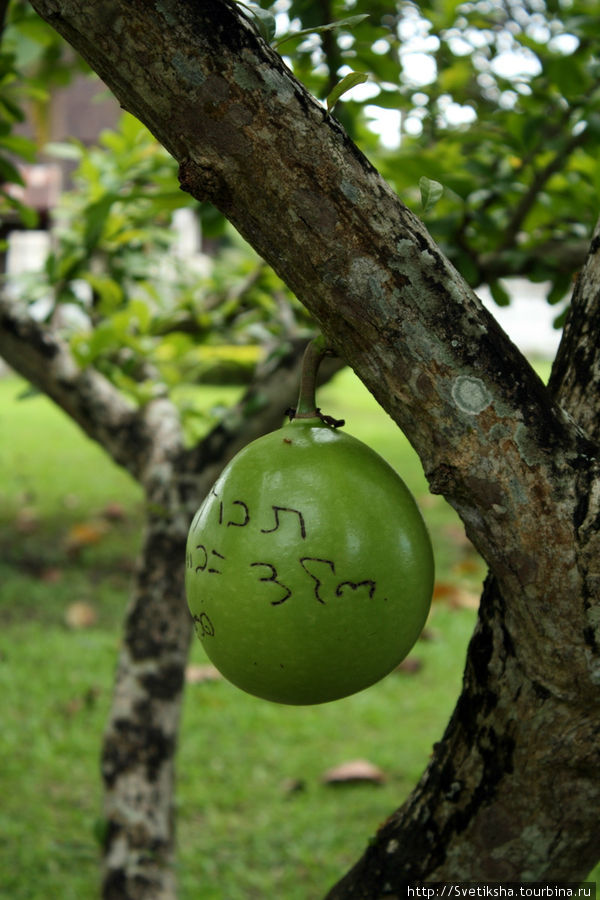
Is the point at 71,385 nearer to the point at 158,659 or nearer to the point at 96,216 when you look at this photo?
the point at 96,216

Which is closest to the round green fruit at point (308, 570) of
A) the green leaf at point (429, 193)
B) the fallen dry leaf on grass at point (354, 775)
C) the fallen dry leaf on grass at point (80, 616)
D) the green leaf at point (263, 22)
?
the green leaf at point (429, 193)

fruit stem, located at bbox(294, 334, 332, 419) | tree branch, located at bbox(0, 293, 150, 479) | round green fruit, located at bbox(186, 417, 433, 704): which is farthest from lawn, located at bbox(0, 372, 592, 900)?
fruit stem, located at bbox(294, 334, 332, 419)

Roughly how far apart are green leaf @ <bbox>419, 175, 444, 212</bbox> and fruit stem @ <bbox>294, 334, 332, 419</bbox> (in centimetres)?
20

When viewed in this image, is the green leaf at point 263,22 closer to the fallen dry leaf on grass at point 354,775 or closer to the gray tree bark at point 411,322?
the gray tree bark at point 411,322

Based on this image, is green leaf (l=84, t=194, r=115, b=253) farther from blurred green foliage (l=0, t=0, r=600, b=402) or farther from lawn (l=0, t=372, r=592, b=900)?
lawn (l=0, t=372, r=592, b=900)

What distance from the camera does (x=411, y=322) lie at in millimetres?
935

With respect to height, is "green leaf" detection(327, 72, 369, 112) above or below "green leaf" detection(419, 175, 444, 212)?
above

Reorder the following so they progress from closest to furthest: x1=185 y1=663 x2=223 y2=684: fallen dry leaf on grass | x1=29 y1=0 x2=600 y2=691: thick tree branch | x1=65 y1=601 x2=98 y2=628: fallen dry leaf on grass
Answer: x1=29 y1=0 x2=600 y2=691: thick tree branch < x1=185 y1=663 x2=223 y2=684: fallen dry leaf on grass < x1=65 y1=601 x2=98 y2=628: fallen dry leaf on grass

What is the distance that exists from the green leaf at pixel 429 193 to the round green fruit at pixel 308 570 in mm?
292

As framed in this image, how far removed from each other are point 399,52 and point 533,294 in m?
17.4

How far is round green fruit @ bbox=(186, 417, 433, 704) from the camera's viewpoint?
98 centimetres

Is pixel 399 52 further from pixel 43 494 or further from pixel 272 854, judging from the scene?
pixel 43 494

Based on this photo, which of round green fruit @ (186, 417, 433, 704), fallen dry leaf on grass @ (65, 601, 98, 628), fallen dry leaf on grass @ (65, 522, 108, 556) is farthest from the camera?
fallen dry leaf on grass @ (65, 522, 108, 556)

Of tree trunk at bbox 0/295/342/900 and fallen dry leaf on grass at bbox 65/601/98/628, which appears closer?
tree trunk at bbox 0/295/342/900
